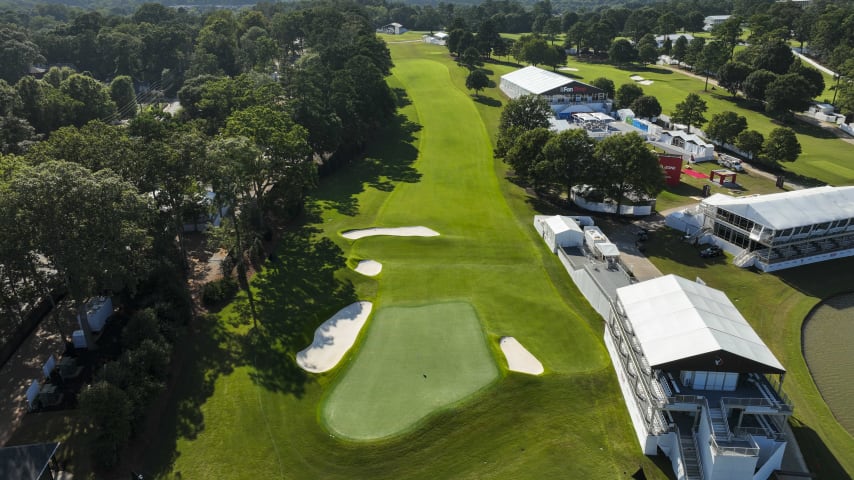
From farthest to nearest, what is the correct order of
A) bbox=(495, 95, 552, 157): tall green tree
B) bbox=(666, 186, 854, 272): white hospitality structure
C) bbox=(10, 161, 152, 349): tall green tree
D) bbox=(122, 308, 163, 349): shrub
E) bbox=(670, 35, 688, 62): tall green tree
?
bbox=(670, 35, 688, 62): tall green tree < bbox=(495, 95, 552, 157): tall green tree < bbox=(666, 186, 854, 272): white hospitality structure < bbox=(122, 308, 163, 349): shrub < bbox=(10, 161, 152, 349): tall green tree

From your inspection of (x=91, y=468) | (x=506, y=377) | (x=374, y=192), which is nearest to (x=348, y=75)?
(x=374, y=192)

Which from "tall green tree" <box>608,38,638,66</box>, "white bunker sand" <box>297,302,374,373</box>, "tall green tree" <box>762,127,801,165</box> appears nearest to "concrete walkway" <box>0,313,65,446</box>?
"white bunker sand" <box>297,302,374,373</box>

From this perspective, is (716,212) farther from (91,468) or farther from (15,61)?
(15,61)

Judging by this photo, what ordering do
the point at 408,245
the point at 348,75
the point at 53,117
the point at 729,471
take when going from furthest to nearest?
the point at 348,75, the point at 53,117, the point at 408,245, the point at 729,471

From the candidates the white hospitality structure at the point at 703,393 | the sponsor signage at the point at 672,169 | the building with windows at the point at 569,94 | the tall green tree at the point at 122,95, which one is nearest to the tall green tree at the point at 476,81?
the building with windows at the point at 569,94

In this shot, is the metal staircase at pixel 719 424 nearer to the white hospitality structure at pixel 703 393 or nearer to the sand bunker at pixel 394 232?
the white hospitality structure at pixel 703 393

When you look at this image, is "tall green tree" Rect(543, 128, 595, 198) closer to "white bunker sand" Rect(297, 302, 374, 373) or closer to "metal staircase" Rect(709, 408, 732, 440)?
"white bunker sand" Rect(297, 302, 374, 373)
